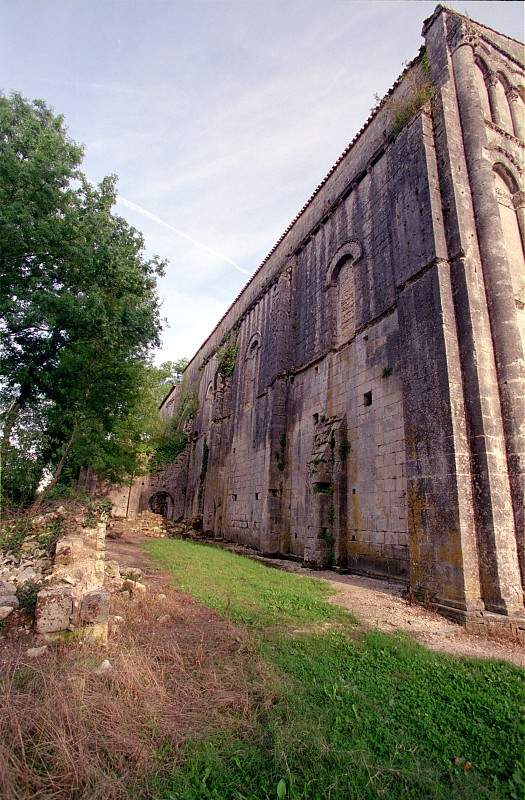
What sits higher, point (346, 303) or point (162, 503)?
point (346, 303)

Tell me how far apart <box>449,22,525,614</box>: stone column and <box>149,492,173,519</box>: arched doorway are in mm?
25087

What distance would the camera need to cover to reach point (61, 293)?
11758 millimetres

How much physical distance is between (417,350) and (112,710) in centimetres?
700

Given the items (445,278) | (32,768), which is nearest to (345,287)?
(445,278)

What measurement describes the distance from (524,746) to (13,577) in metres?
6.76

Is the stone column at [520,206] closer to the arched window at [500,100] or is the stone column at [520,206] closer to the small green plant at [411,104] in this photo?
the arched window at [500,100]

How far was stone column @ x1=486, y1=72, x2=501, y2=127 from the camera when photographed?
9.16 metres

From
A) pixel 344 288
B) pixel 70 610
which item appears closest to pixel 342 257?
pixel 344 288

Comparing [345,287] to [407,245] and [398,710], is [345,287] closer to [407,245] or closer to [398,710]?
[407,245]

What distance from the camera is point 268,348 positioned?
55.5 ft

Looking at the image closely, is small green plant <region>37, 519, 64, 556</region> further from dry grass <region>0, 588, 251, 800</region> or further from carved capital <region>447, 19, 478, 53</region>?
carved capital <region>447, 19, 478, 53</region>

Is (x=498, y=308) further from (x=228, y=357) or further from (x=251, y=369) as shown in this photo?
(x=228, y=357)

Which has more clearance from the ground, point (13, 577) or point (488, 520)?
point (488, 520)

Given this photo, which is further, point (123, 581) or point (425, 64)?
point (425, 64)
